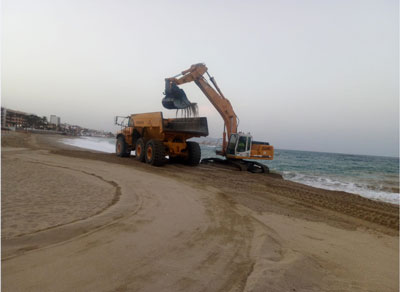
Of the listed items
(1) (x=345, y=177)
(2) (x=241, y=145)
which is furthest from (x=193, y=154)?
(1) (x=345, y=177)

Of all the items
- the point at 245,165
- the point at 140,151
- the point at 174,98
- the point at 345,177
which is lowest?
the point at 345,177

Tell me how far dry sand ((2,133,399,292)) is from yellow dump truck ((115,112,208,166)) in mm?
5710

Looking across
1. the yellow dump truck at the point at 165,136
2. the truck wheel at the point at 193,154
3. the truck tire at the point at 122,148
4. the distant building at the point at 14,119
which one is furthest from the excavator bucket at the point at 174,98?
the distant building at the point at 14,119

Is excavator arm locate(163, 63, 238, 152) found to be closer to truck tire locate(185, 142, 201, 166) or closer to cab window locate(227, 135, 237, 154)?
cab window locate(227, 135, 237, 154)

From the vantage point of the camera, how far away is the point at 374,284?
2.47 metres

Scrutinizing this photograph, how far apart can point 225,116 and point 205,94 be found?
5.67ft

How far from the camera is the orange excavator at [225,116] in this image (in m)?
12.8

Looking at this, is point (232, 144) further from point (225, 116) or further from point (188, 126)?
point (188, 126)

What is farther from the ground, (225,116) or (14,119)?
(14,119)

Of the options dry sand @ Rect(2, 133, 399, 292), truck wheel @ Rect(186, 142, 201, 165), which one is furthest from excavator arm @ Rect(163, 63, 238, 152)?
dry sand @ Rect(2, 133, 399, 292)

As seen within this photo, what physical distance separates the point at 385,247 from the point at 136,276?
397 cm

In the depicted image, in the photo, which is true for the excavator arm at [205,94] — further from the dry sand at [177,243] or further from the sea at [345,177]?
the dry sand at [177,243]

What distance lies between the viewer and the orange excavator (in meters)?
12.8

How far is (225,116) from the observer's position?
13.7m
